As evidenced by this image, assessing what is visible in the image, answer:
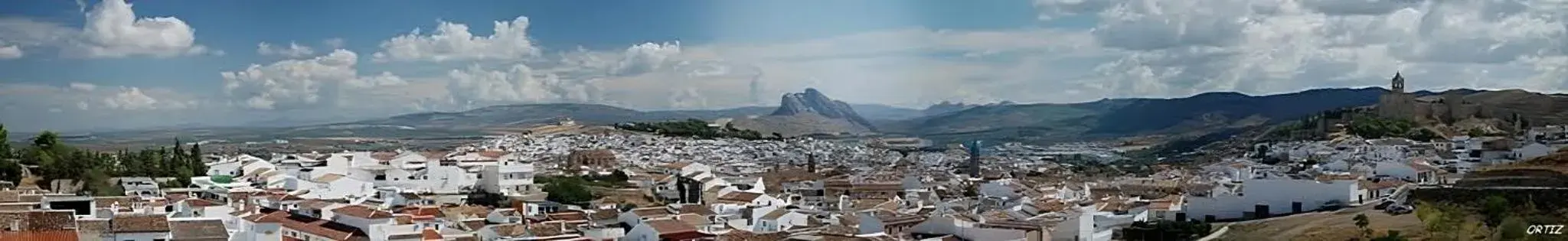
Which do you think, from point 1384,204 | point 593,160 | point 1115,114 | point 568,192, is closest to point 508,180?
point 568,192

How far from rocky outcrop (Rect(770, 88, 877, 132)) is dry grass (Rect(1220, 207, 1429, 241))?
573 inches

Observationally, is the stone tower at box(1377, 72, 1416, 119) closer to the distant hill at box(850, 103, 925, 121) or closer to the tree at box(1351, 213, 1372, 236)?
the distant hill at box(850, 103, 925, 121)

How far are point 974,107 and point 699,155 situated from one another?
4.35m

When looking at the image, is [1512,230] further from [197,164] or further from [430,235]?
[197,164]

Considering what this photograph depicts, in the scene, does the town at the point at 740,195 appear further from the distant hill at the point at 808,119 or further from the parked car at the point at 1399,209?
the distant hill at the point at 808,119

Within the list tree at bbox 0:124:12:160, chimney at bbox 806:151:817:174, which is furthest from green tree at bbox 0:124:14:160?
chimney at bbox 806:151:817:174

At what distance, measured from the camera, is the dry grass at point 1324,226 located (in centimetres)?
955

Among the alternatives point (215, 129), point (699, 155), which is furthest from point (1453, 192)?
point (215, 129)

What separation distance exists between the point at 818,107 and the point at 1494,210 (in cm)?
1909

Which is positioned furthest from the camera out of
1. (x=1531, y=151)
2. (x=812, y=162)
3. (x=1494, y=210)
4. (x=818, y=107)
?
(x=818, y=107)

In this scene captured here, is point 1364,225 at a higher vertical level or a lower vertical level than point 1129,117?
lower

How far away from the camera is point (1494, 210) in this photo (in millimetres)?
10141

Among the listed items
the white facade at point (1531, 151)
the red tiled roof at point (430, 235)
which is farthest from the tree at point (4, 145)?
the white facade at point (1531, 151)

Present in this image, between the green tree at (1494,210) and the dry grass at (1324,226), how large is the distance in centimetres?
40
